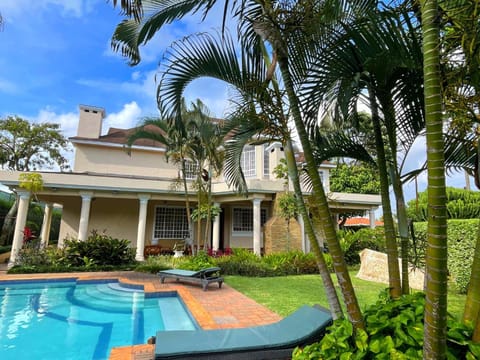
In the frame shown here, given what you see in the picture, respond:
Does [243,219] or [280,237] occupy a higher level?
[243,219]

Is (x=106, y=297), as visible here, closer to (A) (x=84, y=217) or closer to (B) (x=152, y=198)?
(A) (x=84, y=217)

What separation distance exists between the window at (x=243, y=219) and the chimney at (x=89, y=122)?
437 inches

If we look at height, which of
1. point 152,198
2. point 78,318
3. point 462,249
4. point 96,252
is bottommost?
point 78,318

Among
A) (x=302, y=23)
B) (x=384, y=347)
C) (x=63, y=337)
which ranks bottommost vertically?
(x=63, y=337)

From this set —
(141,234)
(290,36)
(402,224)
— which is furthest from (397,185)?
(141,234)

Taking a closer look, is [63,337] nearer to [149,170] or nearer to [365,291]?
[365,291]

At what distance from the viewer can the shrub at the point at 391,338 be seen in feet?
6.69

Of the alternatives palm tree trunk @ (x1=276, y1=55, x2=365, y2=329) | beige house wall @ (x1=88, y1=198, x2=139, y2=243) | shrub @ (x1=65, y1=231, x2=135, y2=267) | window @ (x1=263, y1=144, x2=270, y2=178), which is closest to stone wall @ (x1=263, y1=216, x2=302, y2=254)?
window @ (x1=263, y1=144, x2=270, y2=178)

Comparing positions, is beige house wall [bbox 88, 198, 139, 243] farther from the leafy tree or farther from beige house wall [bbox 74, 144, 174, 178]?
the leafy tree

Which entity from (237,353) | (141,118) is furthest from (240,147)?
(141,118)

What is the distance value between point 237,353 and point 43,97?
26273 millimetres

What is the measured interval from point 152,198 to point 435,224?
53.5 ft

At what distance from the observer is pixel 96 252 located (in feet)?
43.8

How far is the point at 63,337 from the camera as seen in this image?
5.95 metres
